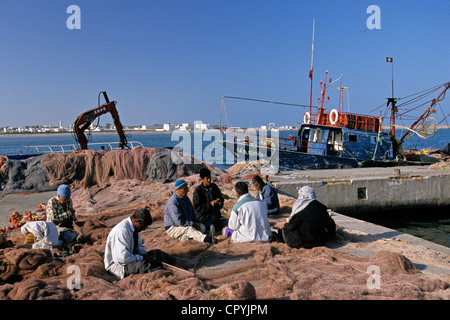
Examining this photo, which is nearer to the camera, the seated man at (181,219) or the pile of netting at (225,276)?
the pile of netting at (225,276)

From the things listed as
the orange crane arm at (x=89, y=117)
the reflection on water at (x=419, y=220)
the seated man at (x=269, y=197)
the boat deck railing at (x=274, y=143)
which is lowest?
the reflection on water at (x=419, y=220)

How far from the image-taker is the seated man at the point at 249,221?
536 cm

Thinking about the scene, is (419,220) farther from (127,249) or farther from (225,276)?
(127,249)

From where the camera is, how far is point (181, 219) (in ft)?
19.1

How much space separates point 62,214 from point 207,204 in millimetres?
2398

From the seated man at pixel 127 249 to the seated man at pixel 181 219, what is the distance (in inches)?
56.4

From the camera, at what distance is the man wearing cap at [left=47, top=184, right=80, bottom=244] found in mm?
5613

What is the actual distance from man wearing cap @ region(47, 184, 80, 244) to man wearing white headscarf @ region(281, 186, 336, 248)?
343 centimetres

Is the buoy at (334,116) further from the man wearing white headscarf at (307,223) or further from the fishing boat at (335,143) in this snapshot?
the man wearing white headscarf at (307,223)

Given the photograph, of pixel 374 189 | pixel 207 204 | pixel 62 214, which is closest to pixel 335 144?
pixel 374 189

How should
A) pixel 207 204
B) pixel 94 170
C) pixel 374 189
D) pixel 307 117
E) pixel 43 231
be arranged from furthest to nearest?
pixel 307 117, pixel 374 189, pixel 94 170, pixel 207 204, pixel 43 231

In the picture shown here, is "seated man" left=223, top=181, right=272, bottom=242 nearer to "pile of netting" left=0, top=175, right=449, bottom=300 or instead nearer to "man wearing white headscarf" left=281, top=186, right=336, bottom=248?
"pile of netting" left=0, top=175, right=449, bottom=300

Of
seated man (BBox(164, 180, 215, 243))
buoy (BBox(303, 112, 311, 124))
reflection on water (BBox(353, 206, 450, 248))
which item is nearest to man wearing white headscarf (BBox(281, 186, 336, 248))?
seated man (BBox(164, 180, 215, 243))

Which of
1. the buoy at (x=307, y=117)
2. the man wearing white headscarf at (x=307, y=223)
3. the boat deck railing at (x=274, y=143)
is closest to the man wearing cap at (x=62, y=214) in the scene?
the man wearing white headscarf at (x=307, y=223)
